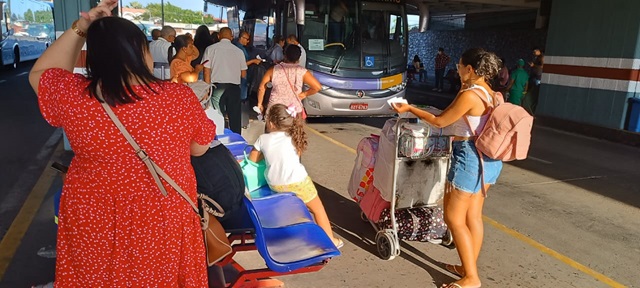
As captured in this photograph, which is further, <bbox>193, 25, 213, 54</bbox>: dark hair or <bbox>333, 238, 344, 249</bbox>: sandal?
<bbox>193, 25, 213, 54</bbox>: dark hair

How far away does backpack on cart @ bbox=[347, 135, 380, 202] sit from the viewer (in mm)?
4293

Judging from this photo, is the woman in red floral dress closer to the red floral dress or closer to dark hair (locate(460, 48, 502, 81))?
the red floral dress

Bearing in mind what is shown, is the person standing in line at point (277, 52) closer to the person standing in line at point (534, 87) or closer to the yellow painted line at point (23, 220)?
the yellow painted line at point (23, 220)

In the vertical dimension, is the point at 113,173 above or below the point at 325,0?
below

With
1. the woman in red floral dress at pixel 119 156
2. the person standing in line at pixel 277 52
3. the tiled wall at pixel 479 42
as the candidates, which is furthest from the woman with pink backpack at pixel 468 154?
the tiled wall at pixel 479 42

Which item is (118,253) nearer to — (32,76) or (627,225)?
(32,76)

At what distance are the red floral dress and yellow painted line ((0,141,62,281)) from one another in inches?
82.9

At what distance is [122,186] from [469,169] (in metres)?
2.34

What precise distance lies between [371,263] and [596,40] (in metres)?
8.30

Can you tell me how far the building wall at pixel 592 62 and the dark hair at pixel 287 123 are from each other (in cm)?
814

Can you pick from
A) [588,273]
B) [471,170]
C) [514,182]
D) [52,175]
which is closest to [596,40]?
[514,182]

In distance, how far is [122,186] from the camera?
5.97 ft

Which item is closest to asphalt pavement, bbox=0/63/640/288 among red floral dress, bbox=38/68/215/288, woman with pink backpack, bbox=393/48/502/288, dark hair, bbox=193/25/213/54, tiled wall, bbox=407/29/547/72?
woman with pink backpack, bbox=393/48/502/288

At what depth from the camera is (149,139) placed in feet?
5.90
